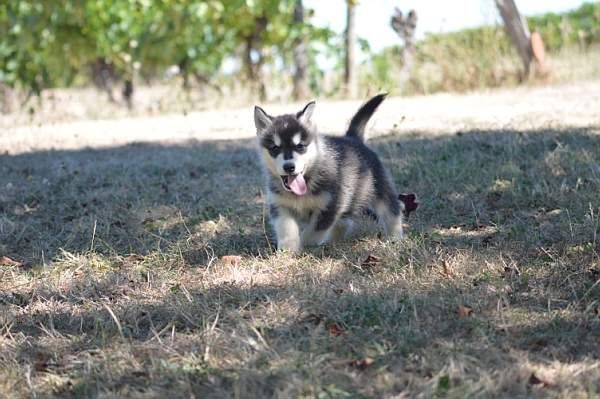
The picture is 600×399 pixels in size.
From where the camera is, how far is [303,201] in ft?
15.9

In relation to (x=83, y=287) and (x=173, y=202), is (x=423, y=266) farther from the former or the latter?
(x=173, y=202)

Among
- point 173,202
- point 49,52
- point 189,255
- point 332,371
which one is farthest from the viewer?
point 49,52

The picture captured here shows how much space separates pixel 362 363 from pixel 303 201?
1884mm

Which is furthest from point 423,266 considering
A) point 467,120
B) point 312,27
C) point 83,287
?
point 312,27

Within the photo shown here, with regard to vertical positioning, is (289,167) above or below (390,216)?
above

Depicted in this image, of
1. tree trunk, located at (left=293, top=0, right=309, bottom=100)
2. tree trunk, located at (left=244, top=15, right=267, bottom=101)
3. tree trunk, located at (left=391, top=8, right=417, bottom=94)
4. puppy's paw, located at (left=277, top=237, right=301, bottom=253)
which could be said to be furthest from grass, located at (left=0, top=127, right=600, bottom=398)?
tree trunk, located at (left=244, top=15, right=267, bottom=101)

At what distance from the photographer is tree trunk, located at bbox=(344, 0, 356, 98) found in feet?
45.1

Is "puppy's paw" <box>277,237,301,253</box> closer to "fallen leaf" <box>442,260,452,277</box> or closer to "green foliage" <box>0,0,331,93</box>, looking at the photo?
"fallen leaf" <box>442,260,452,277</box>

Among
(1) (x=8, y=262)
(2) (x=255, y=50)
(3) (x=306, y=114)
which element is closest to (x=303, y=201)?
(3) (x=306, y=114)

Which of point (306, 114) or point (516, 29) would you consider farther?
point (516, 29)

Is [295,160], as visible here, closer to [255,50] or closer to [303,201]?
[303,201]

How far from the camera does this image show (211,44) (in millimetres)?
15789

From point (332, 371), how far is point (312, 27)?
11438 mm

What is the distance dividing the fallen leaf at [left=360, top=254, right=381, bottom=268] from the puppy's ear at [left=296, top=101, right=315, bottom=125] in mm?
1107
